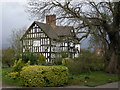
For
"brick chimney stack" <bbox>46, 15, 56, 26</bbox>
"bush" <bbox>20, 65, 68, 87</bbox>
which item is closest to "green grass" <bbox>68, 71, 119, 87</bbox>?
"bush" <bbox>20, 65, 68, 87</bbox>

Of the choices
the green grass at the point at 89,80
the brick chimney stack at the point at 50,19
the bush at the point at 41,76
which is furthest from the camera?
the brick chimney stack at the point at 50,19

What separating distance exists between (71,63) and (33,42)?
19.4 meters

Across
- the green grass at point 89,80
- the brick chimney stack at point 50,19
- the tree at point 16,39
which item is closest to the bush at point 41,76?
the green grass at point 89,80

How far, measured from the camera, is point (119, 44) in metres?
16.8

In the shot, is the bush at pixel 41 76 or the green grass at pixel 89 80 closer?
the bush at pixel 41 76

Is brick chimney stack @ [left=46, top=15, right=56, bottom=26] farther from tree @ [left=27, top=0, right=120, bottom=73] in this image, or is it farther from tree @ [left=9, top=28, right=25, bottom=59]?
tree @ [left=9, top=28, right=25, bottom=59]

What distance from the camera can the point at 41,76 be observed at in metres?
10.2

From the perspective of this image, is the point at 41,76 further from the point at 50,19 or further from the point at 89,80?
the point at 50,19

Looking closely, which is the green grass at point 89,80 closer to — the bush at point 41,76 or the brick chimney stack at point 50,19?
the bush at point 41,76

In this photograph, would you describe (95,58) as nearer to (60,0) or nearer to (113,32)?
(113,32)

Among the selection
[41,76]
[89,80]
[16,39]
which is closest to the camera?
[41,76]

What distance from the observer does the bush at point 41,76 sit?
1021 cm

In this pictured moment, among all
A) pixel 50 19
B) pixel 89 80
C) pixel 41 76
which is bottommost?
pixel 89 80

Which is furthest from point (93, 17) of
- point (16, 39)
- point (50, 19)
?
point (16, 39)
